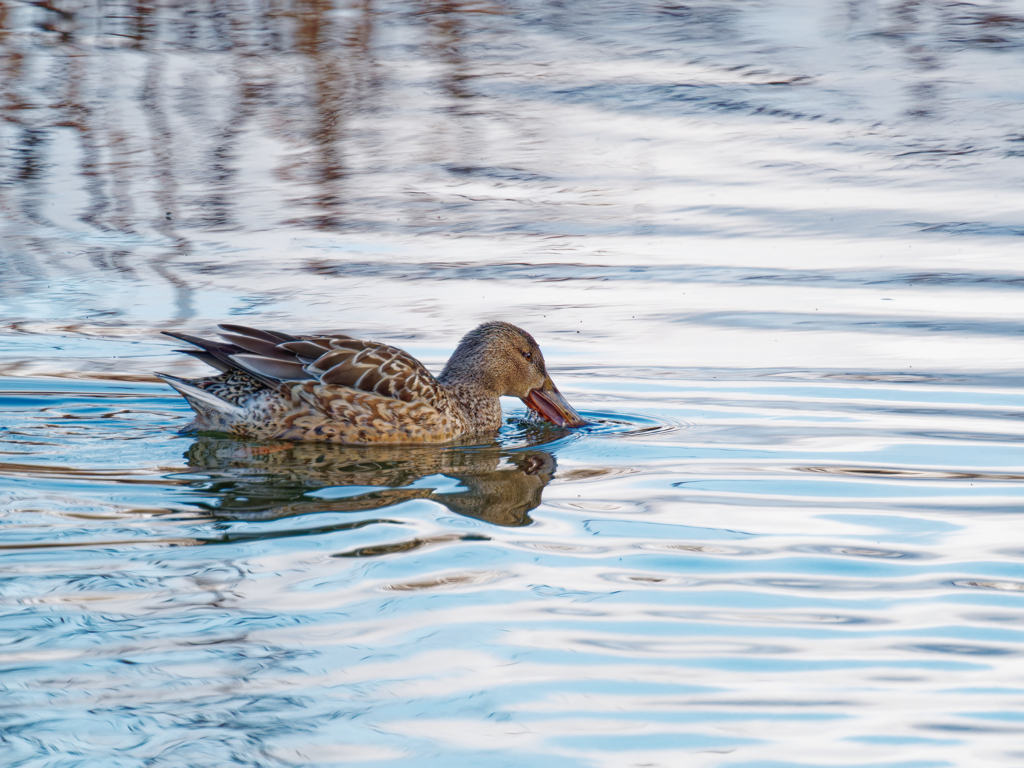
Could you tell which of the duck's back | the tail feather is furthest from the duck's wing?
the tail feather

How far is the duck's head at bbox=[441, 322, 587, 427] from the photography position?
7.46m

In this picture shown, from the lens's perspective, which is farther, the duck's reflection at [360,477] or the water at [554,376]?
the duck's reflection at [360,477]

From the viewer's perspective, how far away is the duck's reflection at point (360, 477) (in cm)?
548

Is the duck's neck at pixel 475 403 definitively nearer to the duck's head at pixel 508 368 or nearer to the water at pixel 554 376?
the duck's head at pixel 508 368

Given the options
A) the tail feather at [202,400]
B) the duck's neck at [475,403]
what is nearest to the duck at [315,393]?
the tail feather at [202,400]

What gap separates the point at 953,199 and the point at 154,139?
782cm

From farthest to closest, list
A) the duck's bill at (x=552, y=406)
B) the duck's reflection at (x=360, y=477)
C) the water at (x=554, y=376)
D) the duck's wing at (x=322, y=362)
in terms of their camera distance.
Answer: the duck's bill at (x=552, y=406) < the duck's wing at (x=322, y=362) < the duck's reflection at (x=360, y=477) < the water at (x=554, y=376)

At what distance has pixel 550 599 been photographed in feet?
14.4

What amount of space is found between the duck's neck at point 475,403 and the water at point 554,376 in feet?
0.45

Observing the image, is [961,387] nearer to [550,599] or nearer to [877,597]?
[877,597]

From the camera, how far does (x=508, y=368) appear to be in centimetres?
751

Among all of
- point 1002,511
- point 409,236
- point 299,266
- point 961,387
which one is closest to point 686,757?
point 1002,511

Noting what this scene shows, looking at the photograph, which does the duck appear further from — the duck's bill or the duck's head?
the duck's head

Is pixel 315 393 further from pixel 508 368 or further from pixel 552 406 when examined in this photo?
pixel 552 406
